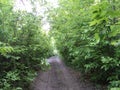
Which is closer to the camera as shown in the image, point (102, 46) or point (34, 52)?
point (102, 46)

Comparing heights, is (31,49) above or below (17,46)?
below

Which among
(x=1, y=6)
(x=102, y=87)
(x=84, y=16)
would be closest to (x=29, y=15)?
(x=1, y=6)

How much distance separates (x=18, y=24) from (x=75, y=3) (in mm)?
2464

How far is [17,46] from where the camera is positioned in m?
5.37

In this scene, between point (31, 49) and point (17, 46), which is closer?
point (17, 46)

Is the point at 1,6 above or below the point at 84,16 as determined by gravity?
above

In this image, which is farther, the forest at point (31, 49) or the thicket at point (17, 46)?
the thicket at point (17, 46)

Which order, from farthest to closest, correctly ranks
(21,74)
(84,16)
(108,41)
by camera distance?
(84,16)
(21,74)
(108,41)

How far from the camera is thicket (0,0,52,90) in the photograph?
495 cm

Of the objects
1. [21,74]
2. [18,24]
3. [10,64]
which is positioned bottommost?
[21,74]

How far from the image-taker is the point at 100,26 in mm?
1314

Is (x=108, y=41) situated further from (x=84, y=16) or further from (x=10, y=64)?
(x=10, y=64)

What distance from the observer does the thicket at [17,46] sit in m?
4.95

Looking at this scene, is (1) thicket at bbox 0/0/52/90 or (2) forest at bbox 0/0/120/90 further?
(1) thicket at bbox 0/0/52/90
